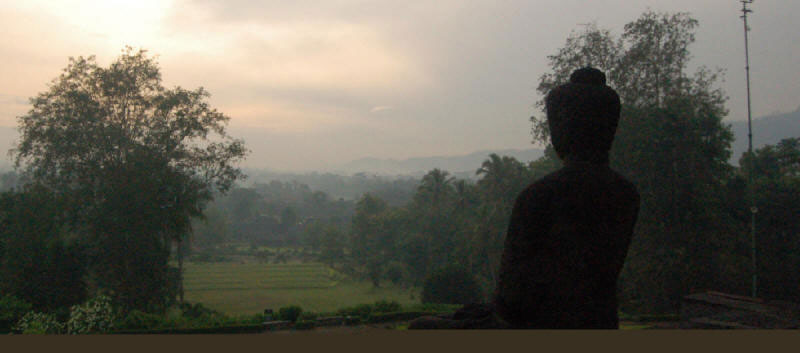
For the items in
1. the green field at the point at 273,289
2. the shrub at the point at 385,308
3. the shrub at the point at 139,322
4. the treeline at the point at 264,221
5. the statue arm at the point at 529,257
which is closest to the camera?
the statue arm at the point at 529,257

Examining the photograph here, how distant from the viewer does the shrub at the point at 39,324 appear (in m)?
13.5

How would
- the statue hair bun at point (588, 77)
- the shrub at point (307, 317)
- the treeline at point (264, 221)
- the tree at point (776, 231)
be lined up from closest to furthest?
1. the statue hair bun at point (588, 77)
2. the shrub at point (307, 317)
3. the tree at point (776, 231)
4. the treeline at point (264, 221)

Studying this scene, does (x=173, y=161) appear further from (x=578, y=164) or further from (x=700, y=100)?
(x=700, y=100)

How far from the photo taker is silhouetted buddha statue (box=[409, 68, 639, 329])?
4.35 m

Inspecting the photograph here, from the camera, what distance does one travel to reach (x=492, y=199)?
107ft

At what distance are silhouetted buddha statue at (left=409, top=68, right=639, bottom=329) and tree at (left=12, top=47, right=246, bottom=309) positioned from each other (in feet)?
56.3

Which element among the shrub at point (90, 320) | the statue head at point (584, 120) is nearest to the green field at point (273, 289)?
the shrub at point (90, 320)

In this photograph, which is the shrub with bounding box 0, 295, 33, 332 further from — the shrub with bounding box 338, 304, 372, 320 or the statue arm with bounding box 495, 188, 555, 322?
the statue arm with bounding box 495, 188, 555, 322

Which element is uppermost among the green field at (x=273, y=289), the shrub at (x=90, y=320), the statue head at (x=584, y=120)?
the statue head at (x=584, y=120)

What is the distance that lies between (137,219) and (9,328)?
5042mm

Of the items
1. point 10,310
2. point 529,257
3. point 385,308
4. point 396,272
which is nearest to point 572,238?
→ point 529,257

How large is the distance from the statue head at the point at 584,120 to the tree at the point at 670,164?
16667mm

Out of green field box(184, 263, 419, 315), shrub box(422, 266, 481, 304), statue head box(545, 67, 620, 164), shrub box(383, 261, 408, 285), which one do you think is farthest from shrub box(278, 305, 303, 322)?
shrub box(383, 261, 408, 285)

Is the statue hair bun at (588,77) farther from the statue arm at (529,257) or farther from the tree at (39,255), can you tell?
the tree at (39,255)
